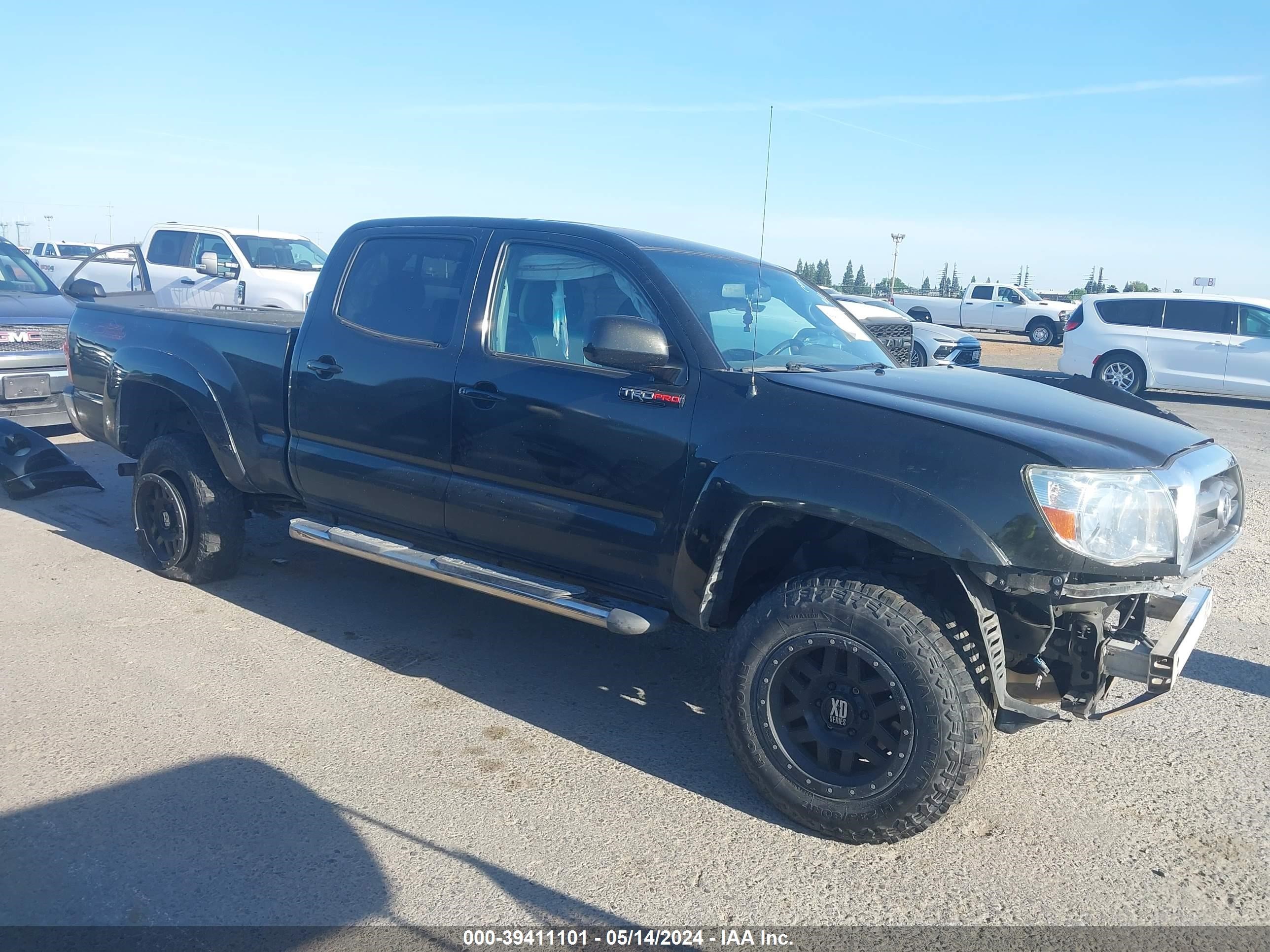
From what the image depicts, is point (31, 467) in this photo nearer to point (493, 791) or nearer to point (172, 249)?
point (493, 791)

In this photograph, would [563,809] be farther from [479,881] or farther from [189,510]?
[189,510]

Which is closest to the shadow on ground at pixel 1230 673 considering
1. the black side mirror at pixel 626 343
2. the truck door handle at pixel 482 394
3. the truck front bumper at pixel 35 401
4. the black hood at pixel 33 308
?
the black side mirror at pixel 626 343

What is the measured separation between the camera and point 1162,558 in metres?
3.06

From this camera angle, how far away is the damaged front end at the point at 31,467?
7391 mm

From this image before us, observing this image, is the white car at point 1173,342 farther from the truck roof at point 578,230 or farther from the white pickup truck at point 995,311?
the white pickup truck at point 995,311

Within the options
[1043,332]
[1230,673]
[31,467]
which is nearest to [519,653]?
[1230,673]

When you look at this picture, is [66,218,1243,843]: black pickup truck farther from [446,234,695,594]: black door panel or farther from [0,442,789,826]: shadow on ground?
[0,442,789,826]: shadow on ground

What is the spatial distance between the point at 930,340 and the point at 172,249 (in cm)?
1244

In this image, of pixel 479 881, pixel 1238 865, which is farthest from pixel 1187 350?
pixel 479 881

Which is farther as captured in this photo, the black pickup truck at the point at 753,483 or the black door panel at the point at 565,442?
the black door panel at the point at 565,442

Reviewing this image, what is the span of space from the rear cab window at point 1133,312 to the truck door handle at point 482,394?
1574 cm

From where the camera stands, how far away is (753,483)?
3445mm

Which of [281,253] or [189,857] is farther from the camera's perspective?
[281,253]

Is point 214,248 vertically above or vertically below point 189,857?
above
